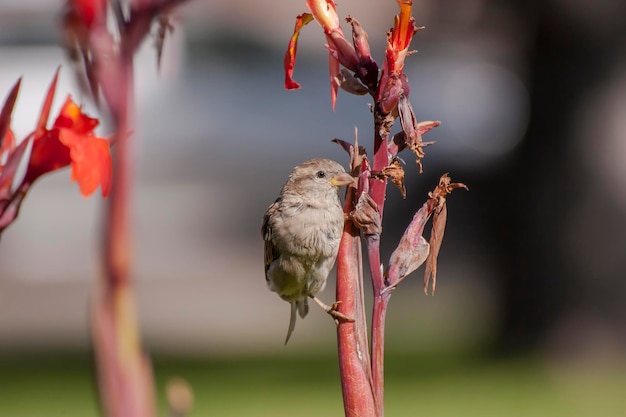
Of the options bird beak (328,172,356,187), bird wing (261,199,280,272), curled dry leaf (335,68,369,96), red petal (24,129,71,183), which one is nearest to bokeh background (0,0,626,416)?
red petal (24,129,71,183)

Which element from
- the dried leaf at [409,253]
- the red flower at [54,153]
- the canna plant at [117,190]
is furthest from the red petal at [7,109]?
the dried leaf at [409,253]

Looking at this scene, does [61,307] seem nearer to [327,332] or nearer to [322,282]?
[327,332]

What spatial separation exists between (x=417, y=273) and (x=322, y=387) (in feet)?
13.5

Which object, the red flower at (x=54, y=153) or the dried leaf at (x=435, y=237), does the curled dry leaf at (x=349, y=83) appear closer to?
the dried leaf at (x=435, y=237)

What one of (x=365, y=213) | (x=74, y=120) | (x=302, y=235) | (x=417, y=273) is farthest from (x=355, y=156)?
(x=417, y=273)

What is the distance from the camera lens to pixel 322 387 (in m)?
5.95

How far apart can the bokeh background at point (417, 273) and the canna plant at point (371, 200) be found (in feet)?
1.13

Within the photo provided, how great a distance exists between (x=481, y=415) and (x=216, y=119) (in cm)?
1022

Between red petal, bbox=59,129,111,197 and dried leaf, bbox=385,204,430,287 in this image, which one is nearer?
red petal, bbox=59,129,111,197

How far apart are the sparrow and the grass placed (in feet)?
8.46

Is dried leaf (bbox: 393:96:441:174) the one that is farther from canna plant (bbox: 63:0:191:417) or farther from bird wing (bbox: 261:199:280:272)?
bird wing (bbox: 261:199:280:272)

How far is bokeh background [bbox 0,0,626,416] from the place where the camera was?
19.7 feet

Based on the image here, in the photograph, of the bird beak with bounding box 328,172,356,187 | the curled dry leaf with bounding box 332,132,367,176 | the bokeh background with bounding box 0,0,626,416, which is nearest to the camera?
the curled dry leaf with bounding box 332,132,367,176

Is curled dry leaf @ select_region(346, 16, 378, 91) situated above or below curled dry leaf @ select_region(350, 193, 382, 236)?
above
